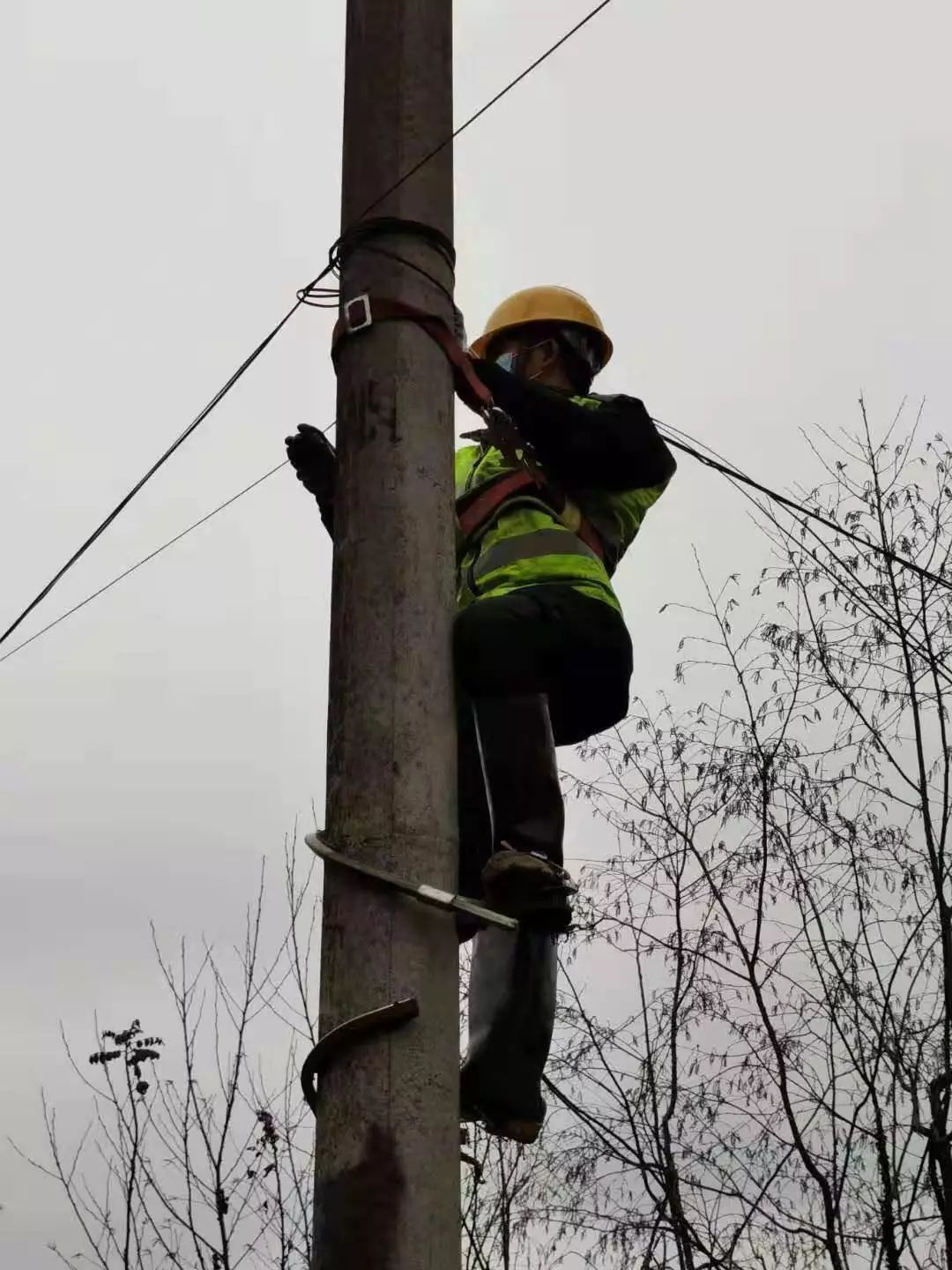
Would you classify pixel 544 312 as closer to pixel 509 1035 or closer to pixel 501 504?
pixel 501 504

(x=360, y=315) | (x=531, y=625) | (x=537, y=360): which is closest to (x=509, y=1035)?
(x=531, y=625)

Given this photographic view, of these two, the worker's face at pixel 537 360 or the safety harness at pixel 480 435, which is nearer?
the safety harness at pixel 480 435

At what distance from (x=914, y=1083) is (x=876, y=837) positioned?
115cm

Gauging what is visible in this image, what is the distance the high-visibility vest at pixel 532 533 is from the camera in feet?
8.12

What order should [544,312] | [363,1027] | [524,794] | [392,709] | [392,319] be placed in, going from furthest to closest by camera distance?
[544,312] < [524,794] < [392,319] < [392,709] < [363,1027]

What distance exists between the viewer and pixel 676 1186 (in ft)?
21.5

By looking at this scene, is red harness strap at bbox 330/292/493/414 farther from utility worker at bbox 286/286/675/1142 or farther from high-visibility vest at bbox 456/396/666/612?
high-visibility vest at bbox 456/396/666/612

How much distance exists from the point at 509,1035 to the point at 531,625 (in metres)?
0.62

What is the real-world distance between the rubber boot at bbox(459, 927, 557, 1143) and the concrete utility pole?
329 millimetres

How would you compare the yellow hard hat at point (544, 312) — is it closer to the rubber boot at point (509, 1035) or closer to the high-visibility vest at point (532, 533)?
the high-visibility vest at point (532, 533)

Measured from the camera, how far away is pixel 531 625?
90.1 inches

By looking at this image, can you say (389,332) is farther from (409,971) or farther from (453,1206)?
(453,1206)

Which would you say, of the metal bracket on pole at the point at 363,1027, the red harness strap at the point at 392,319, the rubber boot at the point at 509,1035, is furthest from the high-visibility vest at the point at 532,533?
the metal bracket on pole at the point at 363,1027

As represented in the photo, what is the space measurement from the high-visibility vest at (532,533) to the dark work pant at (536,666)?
6 centimetres
